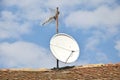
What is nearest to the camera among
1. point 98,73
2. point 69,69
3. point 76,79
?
point 76,79

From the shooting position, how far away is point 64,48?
656 inches

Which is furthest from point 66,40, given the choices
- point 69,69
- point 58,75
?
point 58,75

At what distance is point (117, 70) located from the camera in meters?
15.4

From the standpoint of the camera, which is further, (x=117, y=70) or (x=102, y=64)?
(x=102, y=64)

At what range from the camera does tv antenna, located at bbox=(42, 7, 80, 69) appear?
52.7 ft

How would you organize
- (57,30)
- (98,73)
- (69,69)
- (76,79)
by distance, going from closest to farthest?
(76,79) → (98,73) → (69,69) → (57,30)

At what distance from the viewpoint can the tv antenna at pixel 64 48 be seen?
16.1 metres

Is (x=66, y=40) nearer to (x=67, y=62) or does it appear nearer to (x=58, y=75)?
(x=67, y=62)

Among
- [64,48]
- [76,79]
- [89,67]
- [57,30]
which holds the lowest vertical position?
[76,79]

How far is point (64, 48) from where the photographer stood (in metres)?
16.7

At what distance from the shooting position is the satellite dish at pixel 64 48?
1609cm

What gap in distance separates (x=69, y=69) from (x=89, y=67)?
1029 millimetres

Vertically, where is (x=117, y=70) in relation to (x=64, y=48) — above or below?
below

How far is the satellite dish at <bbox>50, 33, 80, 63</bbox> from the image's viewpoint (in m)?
16.1
